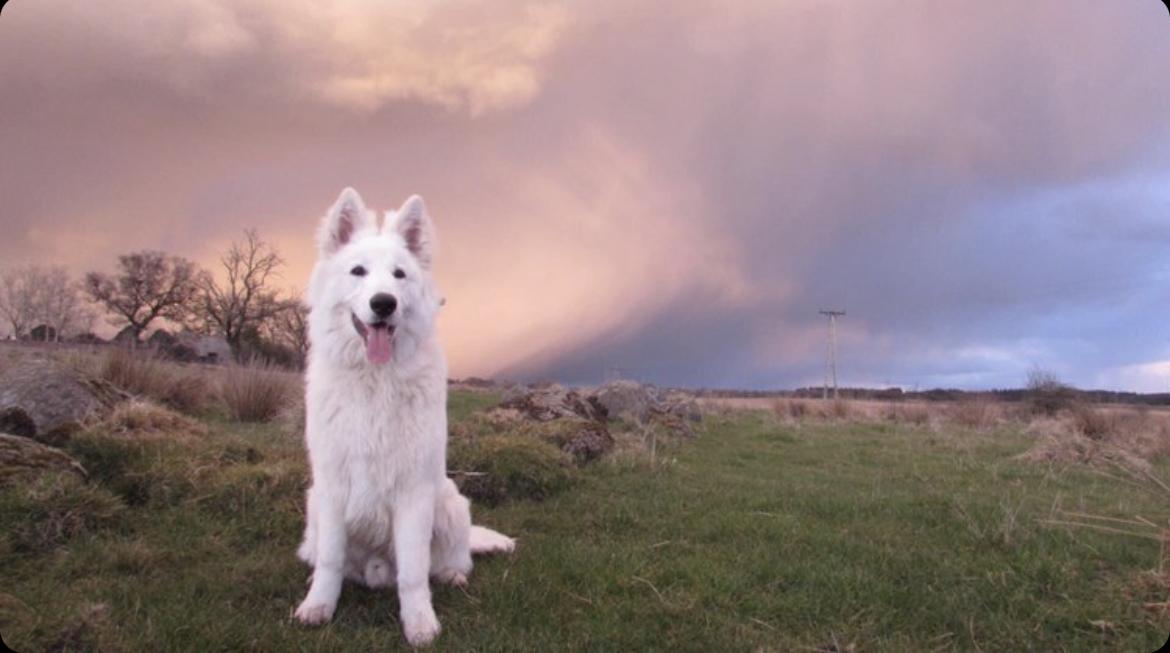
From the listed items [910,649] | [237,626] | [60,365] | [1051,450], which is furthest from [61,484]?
[1051,450]

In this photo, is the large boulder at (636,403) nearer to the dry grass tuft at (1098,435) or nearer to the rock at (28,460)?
the dry grass tuft at (1098,435)

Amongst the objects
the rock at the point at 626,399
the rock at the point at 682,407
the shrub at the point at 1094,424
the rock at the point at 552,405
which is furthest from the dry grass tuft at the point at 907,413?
the rock at the point at 552,405

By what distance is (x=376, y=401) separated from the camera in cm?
498

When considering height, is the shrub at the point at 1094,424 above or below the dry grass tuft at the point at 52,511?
above

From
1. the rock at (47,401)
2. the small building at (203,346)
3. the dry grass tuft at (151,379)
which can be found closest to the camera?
the rock at (47,401)

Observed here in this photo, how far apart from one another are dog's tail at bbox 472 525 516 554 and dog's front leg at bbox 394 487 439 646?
148 cm

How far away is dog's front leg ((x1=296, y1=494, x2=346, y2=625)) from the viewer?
4883 millimetres

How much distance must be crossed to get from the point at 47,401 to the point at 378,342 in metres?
6.90

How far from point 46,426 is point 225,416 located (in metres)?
5.21

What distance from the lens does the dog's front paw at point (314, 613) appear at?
483 centimetres

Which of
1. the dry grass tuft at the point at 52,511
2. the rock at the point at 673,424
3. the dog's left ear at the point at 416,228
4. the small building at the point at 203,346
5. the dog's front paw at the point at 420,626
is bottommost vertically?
the dog's front paw at the point at 420,626

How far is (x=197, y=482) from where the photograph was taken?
7.43 metres

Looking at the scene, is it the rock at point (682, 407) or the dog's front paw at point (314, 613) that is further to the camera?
the rock at point (682, 407)

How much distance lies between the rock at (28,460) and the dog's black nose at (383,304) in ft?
13.2
